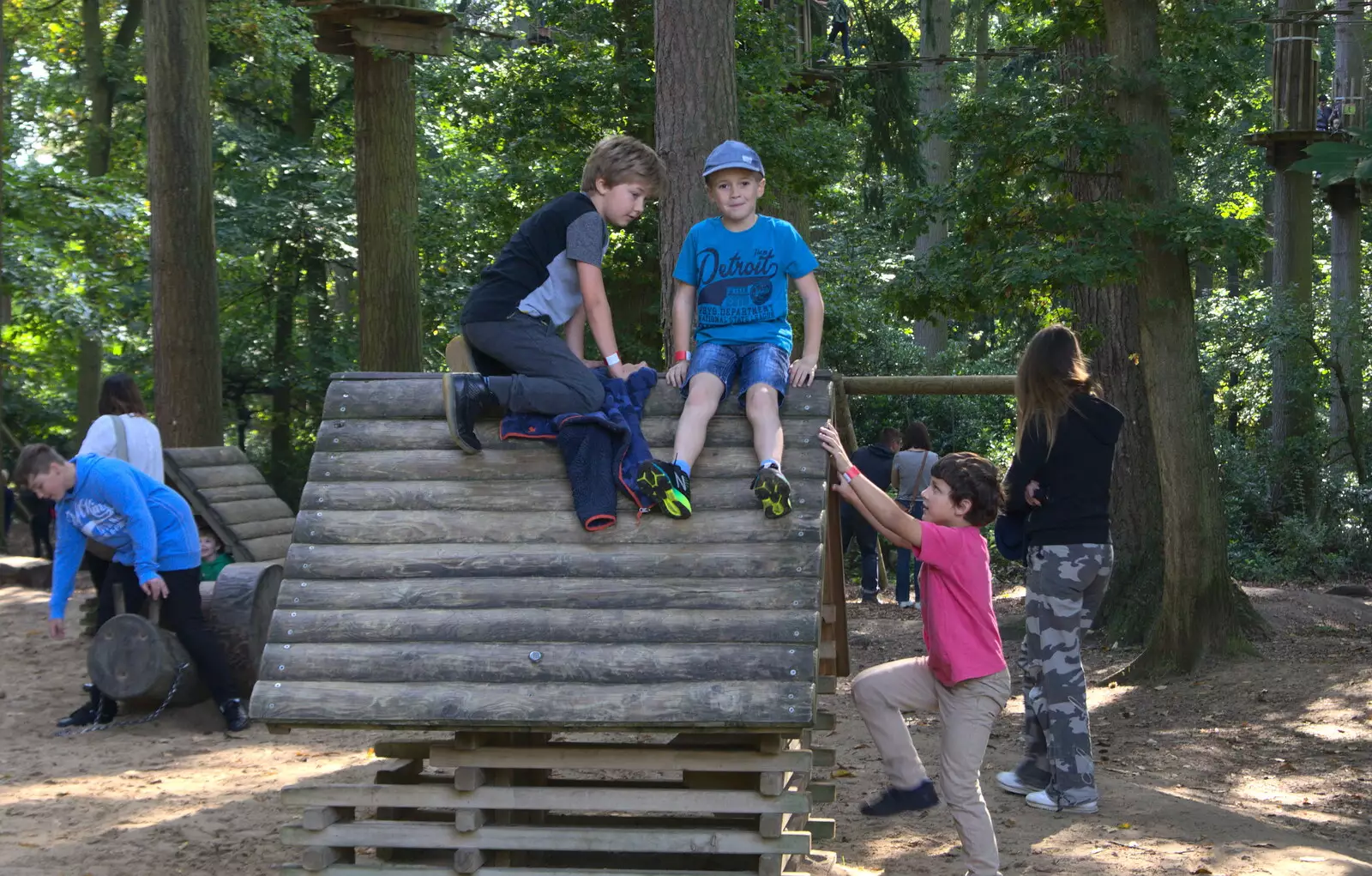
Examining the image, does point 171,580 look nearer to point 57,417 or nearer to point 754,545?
point 754,545

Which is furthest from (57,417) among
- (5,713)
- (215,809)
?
(215,809)

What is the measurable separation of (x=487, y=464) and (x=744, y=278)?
4.40 ft

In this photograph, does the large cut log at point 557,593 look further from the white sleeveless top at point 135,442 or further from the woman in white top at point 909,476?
the woman in white top at point 909,476

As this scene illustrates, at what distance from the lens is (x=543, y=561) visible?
15.7 feet

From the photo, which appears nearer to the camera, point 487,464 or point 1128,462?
point 487,464

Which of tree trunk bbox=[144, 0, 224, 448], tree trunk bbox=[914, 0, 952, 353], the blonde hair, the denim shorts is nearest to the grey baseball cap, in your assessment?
the blonde hair

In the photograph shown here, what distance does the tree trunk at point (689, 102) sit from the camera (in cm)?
809

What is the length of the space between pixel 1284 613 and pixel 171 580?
30.8ft

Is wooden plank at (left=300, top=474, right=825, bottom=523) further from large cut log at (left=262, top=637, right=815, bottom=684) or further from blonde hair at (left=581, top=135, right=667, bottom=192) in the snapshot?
blonde hair at (left=581, top=135, right=667, bottom=192)

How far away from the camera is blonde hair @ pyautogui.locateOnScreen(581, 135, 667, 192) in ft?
17.5

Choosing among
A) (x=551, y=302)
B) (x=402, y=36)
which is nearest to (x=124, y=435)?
(x=551, y=302)

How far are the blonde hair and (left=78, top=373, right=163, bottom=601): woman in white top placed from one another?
413 cm

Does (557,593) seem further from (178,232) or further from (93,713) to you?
(178,232)

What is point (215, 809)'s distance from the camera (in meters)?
6.29
